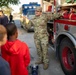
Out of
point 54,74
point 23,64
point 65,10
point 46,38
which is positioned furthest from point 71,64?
point 23,64

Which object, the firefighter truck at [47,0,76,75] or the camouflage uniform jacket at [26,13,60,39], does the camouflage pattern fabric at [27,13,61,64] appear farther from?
the firefighter truck at [47,0,76,75]

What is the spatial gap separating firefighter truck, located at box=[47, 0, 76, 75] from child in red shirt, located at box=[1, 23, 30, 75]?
1.60 metres

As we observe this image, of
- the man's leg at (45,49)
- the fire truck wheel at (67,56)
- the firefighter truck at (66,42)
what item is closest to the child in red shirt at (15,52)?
the firefighter truck at (66,42)

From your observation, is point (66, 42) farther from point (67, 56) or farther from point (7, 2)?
point (7, 2)

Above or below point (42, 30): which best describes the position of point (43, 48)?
below

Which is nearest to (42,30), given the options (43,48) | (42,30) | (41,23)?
(42,30)

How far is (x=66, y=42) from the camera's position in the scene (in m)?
5.09

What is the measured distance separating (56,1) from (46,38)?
99cm

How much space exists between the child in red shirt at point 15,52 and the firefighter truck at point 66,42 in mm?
1601

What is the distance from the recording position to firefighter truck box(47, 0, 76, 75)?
186 inches

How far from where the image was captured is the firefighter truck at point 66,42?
4.72 metres

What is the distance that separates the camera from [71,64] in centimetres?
519

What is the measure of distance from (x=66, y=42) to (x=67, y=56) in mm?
419

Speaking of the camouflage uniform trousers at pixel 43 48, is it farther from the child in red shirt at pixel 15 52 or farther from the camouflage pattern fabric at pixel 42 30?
the child in red shirt at pixel 15 52
